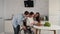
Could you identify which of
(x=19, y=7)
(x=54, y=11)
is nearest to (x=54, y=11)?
(x=54, y=11)

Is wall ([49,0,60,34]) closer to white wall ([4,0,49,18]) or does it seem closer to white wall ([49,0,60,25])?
white wall ([49,0,60,25])

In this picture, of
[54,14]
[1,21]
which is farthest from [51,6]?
[1,21]

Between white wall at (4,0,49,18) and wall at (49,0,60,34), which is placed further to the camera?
white wall at (4,0,49,18)

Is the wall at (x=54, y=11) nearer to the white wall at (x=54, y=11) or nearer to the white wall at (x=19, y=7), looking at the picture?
the white wall at (x=54, y=11)

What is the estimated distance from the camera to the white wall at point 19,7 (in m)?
6.47

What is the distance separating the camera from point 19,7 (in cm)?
662

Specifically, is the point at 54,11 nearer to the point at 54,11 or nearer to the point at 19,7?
→ the point at 54,11

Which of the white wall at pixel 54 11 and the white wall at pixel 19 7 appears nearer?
the white wall at pixel 54 11

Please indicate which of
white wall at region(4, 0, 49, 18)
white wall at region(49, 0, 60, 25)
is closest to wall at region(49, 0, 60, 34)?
white wall at region(49, 0, 60, 25)

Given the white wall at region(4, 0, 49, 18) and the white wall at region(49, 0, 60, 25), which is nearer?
the white wall at region(49, 0, 60, 25)

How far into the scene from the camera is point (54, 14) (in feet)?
19.3

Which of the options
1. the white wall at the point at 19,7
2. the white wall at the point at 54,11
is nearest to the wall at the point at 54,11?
the white wall at the point at 54,11

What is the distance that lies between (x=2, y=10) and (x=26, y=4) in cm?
125

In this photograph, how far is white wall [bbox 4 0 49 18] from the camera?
6.47 metres
